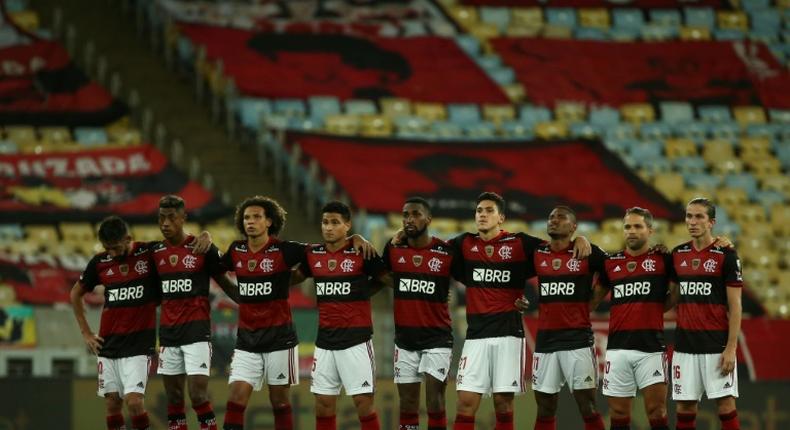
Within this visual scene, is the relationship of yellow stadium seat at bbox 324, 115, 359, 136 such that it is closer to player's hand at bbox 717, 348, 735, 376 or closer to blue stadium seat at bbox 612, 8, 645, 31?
blue stadium seat at bbox 612, 8, 645, 31

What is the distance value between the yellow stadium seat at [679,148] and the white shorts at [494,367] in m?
13.4

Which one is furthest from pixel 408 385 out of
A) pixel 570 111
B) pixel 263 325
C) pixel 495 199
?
pixel 570 111

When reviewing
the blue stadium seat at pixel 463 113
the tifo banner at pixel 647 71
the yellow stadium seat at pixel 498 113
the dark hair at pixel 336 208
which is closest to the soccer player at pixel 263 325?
the dark hair at pixel 336 208

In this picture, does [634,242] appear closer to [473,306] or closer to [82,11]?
[473,306]

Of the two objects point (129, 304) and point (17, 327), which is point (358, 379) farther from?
point (17, 327)

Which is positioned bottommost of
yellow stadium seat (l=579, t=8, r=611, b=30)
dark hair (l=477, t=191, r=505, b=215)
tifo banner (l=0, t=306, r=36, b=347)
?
tifo banner (l=0, t=306, r=36, b=347)

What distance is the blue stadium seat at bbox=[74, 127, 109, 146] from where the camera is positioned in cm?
2161

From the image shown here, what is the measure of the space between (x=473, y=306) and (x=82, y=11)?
1559cm

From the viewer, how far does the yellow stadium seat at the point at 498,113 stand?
24.3 meters

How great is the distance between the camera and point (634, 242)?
1145 cm

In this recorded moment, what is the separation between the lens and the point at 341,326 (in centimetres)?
1137

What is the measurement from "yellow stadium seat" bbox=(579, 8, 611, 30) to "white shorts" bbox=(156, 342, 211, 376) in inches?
668

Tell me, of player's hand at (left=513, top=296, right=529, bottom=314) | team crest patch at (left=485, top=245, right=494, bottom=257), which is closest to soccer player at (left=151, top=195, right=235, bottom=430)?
team crest patch at (left=485, top=245, right=494, bottom=257)

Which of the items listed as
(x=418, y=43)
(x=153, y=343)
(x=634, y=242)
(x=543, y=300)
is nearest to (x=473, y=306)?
(x=543, y=300)
